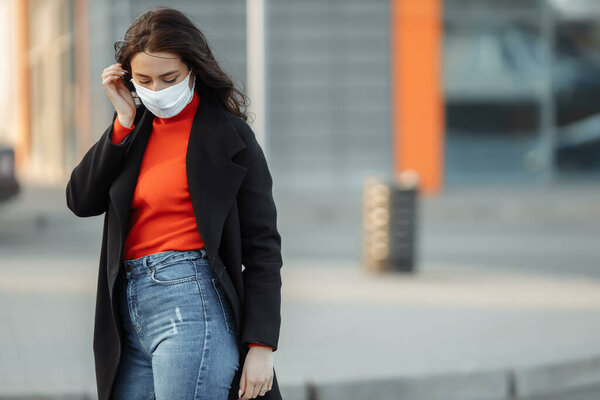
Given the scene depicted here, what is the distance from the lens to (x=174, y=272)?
2.51m

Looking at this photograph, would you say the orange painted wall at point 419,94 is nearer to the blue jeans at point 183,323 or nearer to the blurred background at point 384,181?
the blurred background at point 384,181

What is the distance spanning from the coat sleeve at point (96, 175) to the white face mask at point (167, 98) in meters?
0.11

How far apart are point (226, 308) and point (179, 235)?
0.69ft

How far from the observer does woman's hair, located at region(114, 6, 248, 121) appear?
2488mm

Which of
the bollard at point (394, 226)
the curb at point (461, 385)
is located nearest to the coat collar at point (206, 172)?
the curb at point (461, 385)

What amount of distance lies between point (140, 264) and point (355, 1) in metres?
17.5

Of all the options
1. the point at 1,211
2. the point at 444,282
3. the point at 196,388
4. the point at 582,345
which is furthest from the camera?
the point at 1,211

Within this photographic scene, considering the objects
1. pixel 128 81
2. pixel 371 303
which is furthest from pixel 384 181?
pixel 128 81

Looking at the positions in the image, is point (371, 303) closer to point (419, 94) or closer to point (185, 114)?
point (185, 114)

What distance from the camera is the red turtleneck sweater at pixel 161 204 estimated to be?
8.28 ft

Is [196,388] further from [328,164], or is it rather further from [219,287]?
[328,164]

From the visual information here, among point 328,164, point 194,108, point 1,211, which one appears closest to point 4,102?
point 328,164

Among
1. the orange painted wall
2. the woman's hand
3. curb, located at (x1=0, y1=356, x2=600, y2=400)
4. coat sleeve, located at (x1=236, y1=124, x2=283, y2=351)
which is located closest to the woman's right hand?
coat sleeve, located at (x1=236, y1=124, x2=283, y2=351)

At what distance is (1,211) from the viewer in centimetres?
1500
